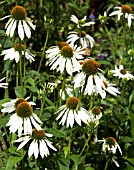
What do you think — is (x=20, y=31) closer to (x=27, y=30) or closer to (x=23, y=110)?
(x=27, y=30)

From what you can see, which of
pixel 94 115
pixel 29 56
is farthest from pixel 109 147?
pixel 29 56

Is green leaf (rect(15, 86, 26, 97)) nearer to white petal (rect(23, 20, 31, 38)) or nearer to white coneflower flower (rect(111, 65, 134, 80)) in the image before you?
white petal (rect(23, 20, 31, 38))

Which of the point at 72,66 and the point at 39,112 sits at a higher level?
the point at 72,66

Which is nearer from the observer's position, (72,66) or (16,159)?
(16,159)

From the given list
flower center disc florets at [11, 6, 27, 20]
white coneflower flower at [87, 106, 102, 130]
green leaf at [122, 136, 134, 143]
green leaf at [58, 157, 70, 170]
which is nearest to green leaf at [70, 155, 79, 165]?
green leaf at [58, 157, 70, 170]

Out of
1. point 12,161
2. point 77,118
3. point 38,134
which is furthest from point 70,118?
point 12,161

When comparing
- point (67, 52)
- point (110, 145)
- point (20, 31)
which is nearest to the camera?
point (20, 31)

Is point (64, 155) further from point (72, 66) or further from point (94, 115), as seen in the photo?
point (72, 66)

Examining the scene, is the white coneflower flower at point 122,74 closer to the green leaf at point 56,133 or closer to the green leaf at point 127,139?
the green leaf at point 127,139
